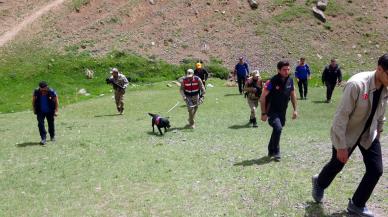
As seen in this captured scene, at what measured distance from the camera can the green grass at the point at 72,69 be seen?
3584cm

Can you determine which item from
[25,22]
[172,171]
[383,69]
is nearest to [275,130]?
[172,171]

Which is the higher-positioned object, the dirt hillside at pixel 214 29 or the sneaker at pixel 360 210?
the dirt hillside at pixel 214 29

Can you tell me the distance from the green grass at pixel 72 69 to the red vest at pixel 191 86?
16.3m

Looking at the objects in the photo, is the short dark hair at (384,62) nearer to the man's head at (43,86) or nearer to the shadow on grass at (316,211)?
the shadow on grass at (316,211)

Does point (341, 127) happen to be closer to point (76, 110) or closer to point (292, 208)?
point (292, 208)

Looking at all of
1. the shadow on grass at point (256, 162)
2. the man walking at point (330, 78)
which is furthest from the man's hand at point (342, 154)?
the man walking at point (330, 78)

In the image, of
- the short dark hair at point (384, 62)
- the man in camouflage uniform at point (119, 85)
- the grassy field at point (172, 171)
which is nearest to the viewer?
the short dark hair at point (384, 62)

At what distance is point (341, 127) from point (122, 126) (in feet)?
47.1

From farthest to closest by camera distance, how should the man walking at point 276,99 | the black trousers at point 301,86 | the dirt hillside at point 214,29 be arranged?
the dirt hillside at point 214,29 < the black trousers at point 301,86 < the man walking at point 276,99

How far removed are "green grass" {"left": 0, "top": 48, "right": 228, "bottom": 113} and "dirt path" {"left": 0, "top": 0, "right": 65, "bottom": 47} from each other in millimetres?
2087

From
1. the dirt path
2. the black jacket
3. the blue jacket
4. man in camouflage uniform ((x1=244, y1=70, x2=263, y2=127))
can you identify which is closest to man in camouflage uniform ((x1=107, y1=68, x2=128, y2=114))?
man in camouflage uniform ((x1=244, y1=70, x2=263, y2=127))

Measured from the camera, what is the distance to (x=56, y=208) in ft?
31.2

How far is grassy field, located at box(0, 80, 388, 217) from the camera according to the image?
881cm

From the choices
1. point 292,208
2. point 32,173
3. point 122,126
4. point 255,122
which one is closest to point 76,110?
point 122,126
